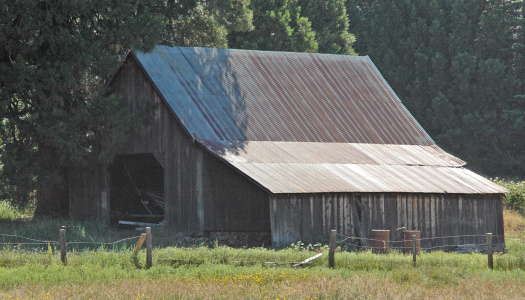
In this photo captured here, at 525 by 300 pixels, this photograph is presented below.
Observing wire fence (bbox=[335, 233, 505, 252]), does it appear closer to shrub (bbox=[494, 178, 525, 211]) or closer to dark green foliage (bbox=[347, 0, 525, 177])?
shrub (bbox=[494, 178, 525, 211])

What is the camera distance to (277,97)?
3372cm

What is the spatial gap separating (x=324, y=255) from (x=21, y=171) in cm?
1361

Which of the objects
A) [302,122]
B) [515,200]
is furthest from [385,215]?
[515,200]

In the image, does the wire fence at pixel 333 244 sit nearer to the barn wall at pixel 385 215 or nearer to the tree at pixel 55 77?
the barn wall at pixel 385 215

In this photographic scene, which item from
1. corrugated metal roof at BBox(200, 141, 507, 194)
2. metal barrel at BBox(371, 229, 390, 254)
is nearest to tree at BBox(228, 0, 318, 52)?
corrugated metal roof at BBox(200, 141, 507, 194)

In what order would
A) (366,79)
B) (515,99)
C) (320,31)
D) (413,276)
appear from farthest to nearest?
(515,99)
(320,31)
(366,79)
(413,276)

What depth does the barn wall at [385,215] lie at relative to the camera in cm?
2627

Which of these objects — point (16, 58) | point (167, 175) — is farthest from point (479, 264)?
point (16, 58)

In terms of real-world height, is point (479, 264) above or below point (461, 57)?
below

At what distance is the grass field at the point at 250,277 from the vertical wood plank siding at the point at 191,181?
261 inches

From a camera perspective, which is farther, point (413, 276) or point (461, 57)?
point (461, 57)

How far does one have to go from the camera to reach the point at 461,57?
62.1m

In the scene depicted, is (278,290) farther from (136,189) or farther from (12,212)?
(12,212)

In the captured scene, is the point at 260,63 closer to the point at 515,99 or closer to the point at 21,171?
the point at 21,171
